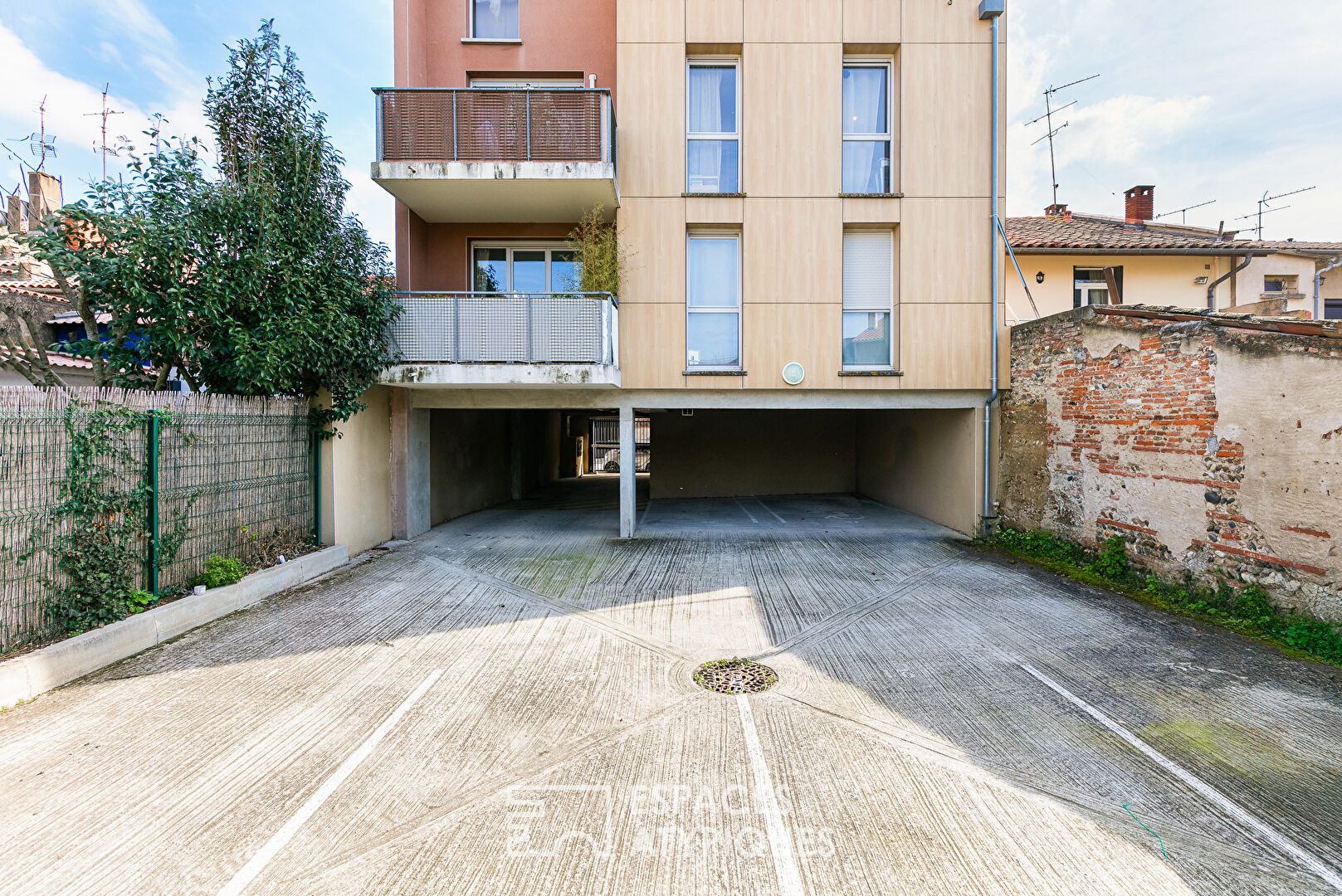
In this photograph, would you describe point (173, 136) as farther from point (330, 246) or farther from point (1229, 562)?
point (1229, 562)

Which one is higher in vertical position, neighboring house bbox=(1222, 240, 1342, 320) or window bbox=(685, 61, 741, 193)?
window bbox=(685, 61, 741, 193)

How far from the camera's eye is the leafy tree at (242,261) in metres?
6.10

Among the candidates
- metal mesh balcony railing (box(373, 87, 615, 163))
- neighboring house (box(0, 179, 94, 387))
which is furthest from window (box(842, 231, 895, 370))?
neighboring house (box(0, 179, 94, 387))

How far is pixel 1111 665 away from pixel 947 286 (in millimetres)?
6433

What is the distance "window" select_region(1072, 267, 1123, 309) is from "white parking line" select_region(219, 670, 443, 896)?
15593 millimetres

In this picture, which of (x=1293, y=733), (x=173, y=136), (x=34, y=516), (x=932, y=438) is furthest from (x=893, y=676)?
(x=173, y=136)

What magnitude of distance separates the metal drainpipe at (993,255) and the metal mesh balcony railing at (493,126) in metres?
6.18

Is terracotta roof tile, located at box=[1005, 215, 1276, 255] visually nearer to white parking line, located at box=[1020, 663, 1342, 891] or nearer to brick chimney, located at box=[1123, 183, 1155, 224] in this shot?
brick chimney, located at box=[1123, 183, 1155, 224]

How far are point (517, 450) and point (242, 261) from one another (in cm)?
962

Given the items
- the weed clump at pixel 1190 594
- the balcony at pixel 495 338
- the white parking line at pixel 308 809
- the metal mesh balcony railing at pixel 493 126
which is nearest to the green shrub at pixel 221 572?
the balcony at pixel 495 338

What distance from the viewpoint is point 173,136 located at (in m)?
6.56

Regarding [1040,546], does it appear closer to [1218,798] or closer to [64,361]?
[1218,798]

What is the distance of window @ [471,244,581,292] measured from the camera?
10461 millimetres

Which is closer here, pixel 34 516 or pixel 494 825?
pixel 494 825
